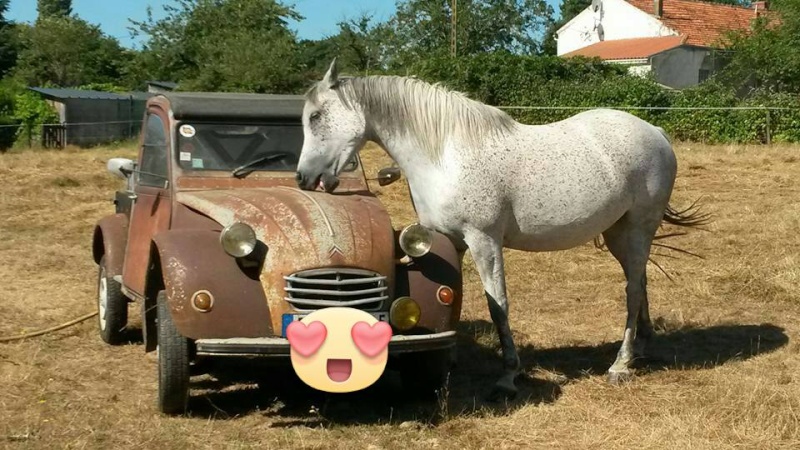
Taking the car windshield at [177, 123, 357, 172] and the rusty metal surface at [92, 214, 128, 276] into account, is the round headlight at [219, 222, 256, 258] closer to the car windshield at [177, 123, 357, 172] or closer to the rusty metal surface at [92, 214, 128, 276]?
the car windshield at [177, 123, 357, 172]

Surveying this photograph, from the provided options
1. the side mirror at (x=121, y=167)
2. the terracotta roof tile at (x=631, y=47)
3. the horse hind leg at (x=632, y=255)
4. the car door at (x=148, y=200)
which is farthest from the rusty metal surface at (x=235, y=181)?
the terracotta roof tile at (x=631, y=47)

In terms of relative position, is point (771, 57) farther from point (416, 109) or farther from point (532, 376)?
point (416, 109)

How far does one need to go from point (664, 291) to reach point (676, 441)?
13.5ft

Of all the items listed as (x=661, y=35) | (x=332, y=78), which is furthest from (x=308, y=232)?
(x=661, y=35)

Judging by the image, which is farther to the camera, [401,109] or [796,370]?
[796,370]

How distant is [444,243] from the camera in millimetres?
5418

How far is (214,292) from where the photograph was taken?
472cm

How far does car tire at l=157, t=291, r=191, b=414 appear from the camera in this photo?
4859 mm

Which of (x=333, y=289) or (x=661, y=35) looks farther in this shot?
(x=661, y=35)

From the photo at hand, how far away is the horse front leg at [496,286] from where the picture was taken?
5.57 m

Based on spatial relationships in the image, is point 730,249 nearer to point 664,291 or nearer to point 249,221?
point 664,291

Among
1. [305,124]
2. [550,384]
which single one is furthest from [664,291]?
[305,124]

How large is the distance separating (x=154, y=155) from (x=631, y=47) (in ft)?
127

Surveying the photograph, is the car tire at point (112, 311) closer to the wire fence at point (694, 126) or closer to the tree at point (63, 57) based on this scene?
the wire fence at point (694, 126)
